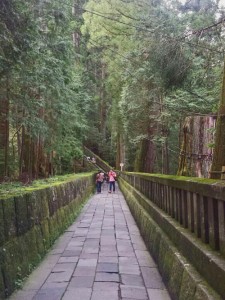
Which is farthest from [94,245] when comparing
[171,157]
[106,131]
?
[106,131]

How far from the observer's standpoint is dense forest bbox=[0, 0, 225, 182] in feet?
28.6

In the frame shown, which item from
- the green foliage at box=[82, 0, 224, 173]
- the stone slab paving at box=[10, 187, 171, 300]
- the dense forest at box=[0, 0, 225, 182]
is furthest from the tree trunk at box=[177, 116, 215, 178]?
the stone slab paving at box=[10, 187, 171, 300]

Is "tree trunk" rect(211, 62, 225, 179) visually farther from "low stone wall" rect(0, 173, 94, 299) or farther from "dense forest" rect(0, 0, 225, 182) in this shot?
"low stone wall" rect(0, 173, 94, 299)

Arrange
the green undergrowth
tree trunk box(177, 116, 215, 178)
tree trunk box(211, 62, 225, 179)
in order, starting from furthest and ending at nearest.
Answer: tree trunk box(177, 116, 215, 178) → tree trunk box(211, 62, 225, 179) → the green undergrowth

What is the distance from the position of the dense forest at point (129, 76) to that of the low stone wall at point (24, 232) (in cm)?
291

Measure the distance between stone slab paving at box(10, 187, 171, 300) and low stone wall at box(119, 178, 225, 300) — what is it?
0.26 meters

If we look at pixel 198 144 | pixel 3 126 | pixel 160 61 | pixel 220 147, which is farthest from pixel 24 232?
pixel 3 126

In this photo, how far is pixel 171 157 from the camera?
87.4 ft

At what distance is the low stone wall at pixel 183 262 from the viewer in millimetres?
3023

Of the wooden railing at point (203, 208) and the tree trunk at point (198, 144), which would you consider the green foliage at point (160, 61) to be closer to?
the tree trunk at point (198, 144)

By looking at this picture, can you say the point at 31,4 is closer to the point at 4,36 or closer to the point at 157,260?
the point at 4,36

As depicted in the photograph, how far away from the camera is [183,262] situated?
13.2ft

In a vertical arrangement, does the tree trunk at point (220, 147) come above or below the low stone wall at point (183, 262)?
above

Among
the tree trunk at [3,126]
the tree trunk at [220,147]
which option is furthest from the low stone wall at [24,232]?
the tree trunk at [3,126]
